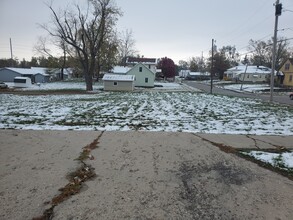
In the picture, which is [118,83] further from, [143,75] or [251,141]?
[251,141]

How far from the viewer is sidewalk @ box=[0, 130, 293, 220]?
312 cm

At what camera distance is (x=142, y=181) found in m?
4.03

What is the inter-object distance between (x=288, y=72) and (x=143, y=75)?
31.8 m

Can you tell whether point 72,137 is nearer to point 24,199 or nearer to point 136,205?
point 24,199

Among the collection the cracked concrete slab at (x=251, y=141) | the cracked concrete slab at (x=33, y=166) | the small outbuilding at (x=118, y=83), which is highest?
the small outbuilding at (x=118, y=83)

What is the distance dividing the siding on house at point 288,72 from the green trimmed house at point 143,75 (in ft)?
97.0

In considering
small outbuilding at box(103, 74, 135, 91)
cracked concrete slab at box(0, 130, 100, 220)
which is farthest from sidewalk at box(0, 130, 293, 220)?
small outbuilding at box(103, 74, 135, 91)

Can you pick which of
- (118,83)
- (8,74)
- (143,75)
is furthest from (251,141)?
(8,74)

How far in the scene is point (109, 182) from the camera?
13.0 feet

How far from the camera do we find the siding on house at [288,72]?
49.9 meters

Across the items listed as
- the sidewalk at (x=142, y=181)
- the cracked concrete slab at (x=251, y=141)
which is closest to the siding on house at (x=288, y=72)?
the cracked concrete slab at (x=251, y=141)

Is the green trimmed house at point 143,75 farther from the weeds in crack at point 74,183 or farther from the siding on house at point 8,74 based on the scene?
the weeds in crack at point 74,183

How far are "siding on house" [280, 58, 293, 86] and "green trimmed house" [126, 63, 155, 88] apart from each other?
29.6 meters

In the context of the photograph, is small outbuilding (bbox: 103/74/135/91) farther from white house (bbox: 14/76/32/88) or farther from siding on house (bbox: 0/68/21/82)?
siding on house (bbox: 0/68/21/82)
